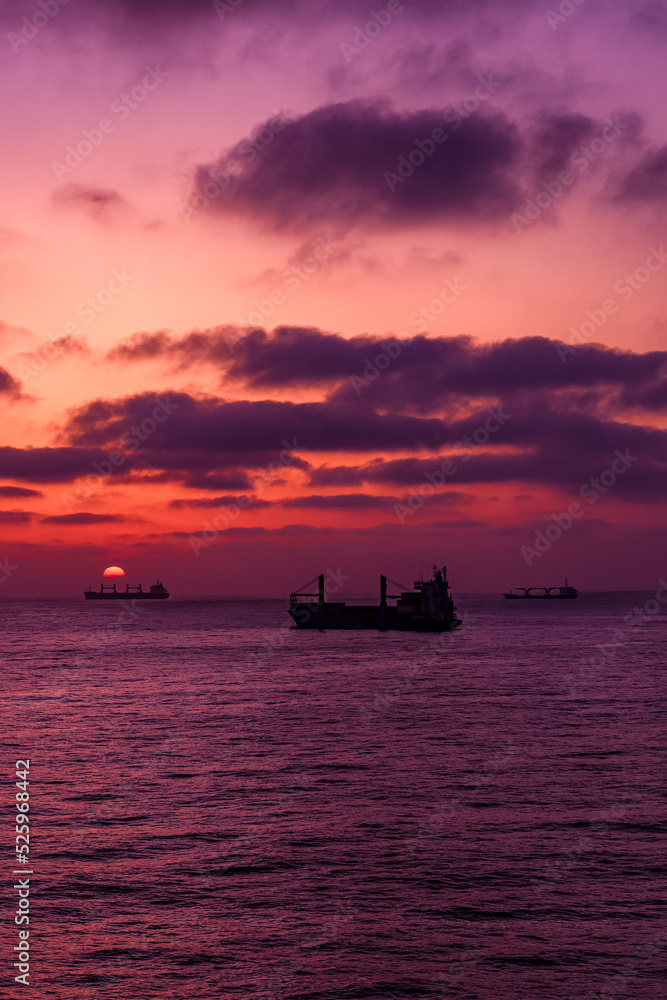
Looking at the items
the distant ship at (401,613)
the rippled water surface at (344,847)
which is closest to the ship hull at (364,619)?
the distant ship at (401,613)

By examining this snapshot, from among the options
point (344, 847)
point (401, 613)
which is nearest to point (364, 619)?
point (401, 613)

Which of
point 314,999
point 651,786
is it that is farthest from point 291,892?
A: point 651,786

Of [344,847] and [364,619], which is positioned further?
[364,619]

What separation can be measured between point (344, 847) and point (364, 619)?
396 feet

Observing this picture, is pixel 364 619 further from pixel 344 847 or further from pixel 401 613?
pixel 344 847

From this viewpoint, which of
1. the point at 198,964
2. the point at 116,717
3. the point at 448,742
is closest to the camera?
the point at 198,964

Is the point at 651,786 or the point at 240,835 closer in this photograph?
the point at 240,835

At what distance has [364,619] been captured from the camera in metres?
149

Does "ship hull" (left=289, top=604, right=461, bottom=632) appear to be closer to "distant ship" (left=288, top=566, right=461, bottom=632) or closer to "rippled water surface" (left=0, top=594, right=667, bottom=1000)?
"distant ship" (left=288, top=566, right=461, bottom=632)

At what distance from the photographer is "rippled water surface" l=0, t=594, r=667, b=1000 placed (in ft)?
65.0

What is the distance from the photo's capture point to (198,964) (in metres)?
19.9

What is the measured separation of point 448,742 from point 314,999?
97.2 feet

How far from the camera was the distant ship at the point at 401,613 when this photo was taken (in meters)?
136

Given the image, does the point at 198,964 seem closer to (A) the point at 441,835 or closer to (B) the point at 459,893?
(B) the point at 459,893
